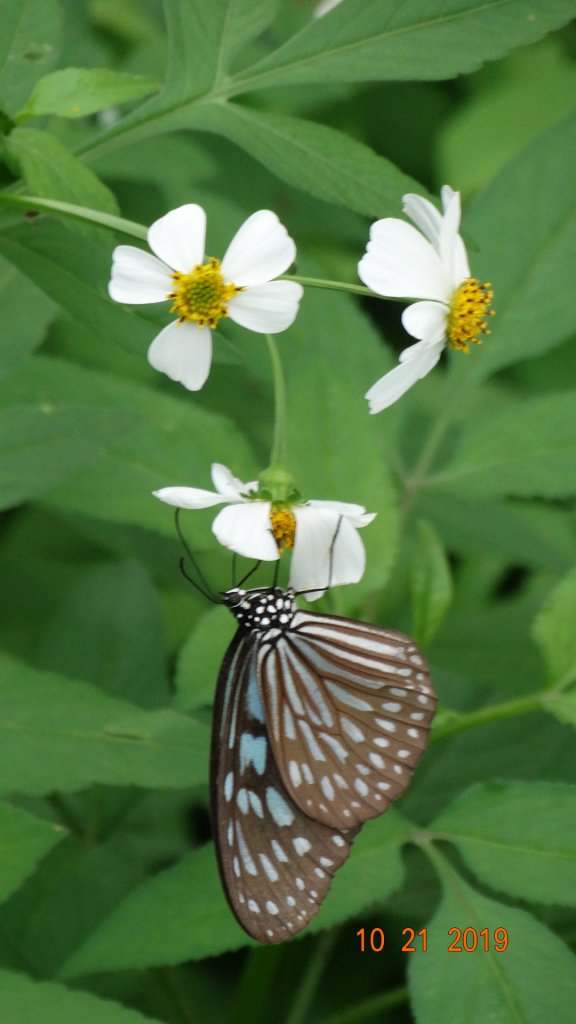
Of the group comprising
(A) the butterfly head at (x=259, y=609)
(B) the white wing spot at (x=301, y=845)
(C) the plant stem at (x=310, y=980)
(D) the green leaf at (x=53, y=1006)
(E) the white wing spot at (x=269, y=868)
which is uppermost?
(A) the butterfly head at (x=259, y=609)

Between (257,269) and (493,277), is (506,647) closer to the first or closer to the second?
(493,277)

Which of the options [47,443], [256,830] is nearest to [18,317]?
[47,443]

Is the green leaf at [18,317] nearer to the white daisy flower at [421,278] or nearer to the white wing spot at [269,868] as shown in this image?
the white daisy flower at [421,278]

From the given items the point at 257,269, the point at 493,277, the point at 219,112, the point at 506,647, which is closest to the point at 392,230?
the point at 257,269

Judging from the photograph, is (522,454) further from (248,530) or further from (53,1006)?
(53,1006)

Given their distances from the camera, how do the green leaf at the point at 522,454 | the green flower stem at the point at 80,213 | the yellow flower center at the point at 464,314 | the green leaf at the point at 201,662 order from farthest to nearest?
the green leaf at the point at 522,454, the green leaf at the point at 201,662, the yellow flower center at the point at 464,314, the green flower stem at the point at 80,213

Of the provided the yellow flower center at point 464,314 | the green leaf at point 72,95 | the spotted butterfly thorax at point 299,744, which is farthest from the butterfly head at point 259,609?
the green leaf at point 72,95
